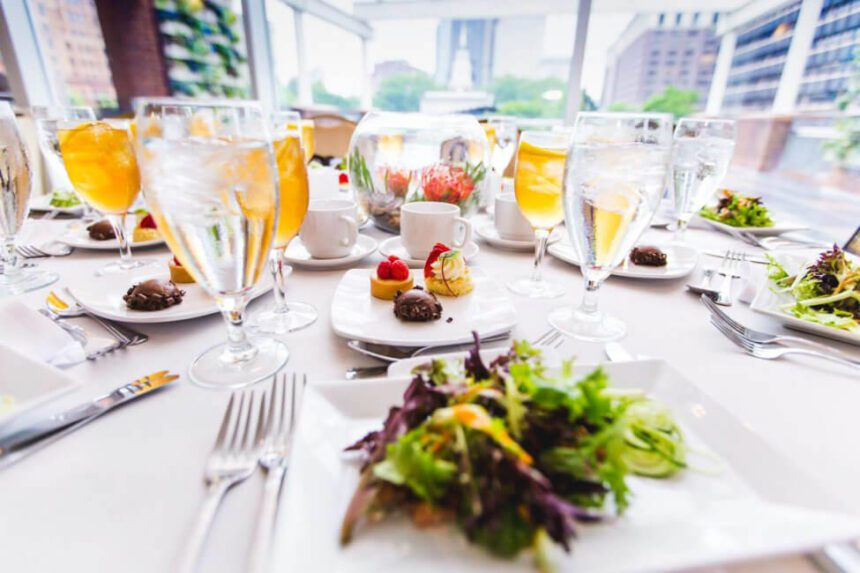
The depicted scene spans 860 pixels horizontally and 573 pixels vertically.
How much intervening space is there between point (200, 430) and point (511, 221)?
951 mm

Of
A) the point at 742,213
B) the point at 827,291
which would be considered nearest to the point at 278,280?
the point at 827,291

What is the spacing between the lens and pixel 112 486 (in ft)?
1.42

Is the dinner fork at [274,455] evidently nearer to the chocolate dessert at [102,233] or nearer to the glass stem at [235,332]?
the glass stem at [235,332]

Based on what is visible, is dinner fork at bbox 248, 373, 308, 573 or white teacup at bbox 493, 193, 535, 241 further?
white teacup at bbox 493, 193, 535, 241

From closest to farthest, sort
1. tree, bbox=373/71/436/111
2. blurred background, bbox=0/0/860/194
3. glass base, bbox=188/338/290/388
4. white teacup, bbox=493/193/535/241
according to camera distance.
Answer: glass base, bbox=188/338/290/388 < white teacup, bbox=493/193/535/241 < blurred background, bbox=0/0/860/194 < tree, bbox=373/71/436/111

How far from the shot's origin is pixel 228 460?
45cm

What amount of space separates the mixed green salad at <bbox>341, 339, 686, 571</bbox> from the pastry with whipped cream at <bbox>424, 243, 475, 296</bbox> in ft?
1.18

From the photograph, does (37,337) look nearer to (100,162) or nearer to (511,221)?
(100,162)

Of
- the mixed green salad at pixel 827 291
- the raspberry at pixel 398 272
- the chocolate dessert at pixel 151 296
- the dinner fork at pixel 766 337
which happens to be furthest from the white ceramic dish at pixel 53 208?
the mixed green salad at pixel 827 291

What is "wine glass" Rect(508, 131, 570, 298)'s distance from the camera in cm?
91

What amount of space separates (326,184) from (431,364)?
1113 millimetres

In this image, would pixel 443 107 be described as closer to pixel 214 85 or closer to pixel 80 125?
pixel 214 85

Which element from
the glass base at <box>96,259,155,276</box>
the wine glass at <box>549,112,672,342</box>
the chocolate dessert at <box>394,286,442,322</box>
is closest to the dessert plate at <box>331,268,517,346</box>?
the chocolate dessert at <box>394,286,442,322</box>

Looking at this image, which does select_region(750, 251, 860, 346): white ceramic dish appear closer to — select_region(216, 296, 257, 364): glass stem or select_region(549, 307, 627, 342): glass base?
select_region(549, 307, 627, 342): glass base
